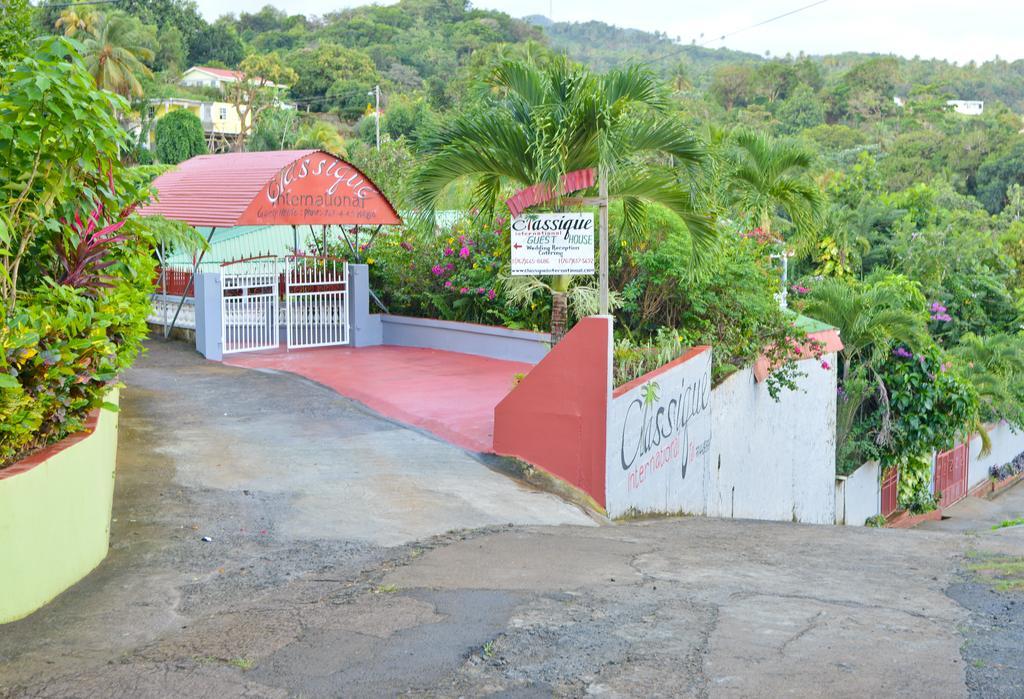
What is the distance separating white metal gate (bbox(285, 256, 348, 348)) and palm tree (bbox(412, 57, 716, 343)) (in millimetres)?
6168

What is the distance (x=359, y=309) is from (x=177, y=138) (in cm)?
3272

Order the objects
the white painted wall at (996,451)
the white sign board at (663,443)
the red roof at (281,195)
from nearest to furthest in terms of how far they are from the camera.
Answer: the white sign board at (663,443) → the red roof at (281,195) → the white painted wall at (996,451)

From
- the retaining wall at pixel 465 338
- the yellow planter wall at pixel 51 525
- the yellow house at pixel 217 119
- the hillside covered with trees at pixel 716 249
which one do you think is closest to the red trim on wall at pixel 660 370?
the hillside covered with trees at pixel 716 249

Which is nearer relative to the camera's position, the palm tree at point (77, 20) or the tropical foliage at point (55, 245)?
the tropical foliage at point (55, 245)

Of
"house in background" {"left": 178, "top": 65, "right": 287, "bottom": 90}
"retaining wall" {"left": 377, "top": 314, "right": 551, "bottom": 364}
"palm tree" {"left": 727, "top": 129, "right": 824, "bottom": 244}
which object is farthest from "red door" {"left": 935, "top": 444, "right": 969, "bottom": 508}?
"house in background" {"left": 178, "top": 65, "right": 287, "bottom": 90}

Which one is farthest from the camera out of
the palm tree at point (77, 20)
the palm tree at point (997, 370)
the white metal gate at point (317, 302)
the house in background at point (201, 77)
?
the house in background at point (201, 77)

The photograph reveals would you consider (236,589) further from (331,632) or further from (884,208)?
(884,208)

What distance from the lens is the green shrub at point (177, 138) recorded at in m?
48.2

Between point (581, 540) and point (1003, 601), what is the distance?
3178mm

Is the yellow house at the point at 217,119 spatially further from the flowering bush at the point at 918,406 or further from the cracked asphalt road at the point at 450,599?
the cracked asphalt road at the point at 450,599

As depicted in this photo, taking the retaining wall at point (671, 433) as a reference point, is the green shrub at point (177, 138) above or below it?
above

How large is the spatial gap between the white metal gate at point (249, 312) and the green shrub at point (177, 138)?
3181 centimetres

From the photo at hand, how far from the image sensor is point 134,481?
31.8ft

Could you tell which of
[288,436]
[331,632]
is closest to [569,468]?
[288,436]
